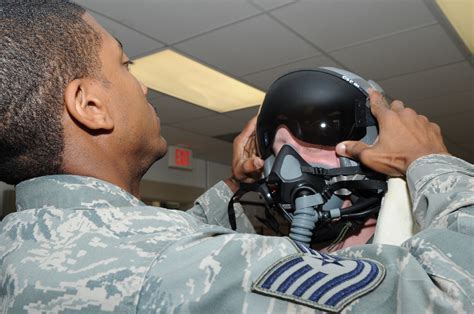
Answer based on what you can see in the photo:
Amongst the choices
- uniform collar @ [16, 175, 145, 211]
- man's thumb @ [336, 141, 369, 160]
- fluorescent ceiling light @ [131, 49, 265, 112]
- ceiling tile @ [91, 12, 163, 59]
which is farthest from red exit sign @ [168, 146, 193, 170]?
uniform collar @ [16, 175, 145, 211]

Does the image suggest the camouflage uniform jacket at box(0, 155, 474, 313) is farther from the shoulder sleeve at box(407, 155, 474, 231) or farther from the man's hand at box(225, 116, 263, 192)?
the man's hand at box(225, 116, 263, 192)

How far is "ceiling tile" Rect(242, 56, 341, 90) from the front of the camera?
320cm

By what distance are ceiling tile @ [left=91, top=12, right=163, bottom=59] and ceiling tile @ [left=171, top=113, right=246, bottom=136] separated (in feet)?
5.50

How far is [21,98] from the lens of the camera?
0.76m

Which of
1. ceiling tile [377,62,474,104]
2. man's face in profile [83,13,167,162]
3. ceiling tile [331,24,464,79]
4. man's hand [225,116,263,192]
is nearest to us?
man's face in profile [83,13,167,162]

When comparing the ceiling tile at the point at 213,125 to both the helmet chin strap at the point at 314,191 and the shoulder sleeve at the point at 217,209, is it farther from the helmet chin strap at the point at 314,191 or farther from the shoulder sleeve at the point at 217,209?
the helmet chin strap at the point at 314,191

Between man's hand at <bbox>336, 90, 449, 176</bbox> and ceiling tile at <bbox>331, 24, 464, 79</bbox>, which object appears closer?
man's hand at <bbox>336, 90, 449, 176</bbox>

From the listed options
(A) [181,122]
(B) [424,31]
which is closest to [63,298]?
(B) [424,31]

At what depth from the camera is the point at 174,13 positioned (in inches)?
97.3

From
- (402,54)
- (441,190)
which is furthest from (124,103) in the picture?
(402,54)

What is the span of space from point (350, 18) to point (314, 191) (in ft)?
5.72

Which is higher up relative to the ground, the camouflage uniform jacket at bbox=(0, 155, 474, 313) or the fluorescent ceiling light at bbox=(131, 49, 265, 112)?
the fluorescent ceiling light at bbox=(131, 49, 265, 112)

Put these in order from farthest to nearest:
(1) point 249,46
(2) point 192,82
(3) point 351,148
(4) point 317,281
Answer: (2) point 192,82
(1) point 249,46
(3) point 351,148
(4) point 317,281

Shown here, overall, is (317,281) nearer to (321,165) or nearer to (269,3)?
(321,165)
